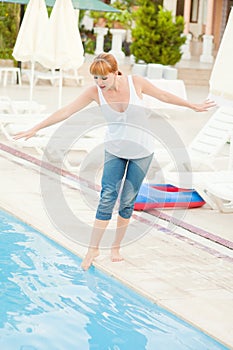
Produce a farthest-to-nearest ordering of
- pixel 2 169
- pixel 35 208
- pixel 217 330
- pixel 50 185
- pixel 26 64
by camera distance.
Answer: pixel 26 64 < pixel 2 169 < pixel 50 185 < pixel 35 208 < pixel 217 330

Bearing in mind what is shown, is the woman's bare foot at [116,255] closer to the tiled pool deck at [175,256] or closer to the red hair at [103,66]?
the tiled pool deck at [175,256]

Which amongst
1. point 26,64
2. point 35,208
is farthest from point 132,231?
point 26,64

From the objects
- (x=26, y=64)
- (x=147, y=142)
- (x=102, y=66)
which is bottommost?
(x=26, y=64)

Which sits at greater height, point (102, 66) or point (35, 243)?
point (102, 66)

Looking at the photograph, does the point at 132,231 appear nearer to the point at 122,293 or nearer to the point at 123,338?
the point at 122,293

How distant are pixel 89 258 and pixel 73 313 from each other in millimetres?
953

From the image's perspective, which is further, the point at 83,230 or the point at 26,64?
the point at 26,64

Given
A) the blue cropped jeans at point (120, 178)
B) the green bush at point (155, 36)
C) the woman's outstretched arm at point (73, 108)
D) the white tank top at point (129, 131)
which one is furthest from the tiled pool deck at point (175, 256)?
→ the green bush at point (155, 36)

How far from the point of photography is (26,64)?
26266 millimetres

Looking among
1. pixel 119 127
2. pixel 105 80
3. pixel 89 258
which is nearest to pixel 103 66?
pixel 105 80

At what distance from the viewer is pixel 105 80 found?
6.47 m

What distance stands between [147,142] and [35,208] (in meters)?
2.58

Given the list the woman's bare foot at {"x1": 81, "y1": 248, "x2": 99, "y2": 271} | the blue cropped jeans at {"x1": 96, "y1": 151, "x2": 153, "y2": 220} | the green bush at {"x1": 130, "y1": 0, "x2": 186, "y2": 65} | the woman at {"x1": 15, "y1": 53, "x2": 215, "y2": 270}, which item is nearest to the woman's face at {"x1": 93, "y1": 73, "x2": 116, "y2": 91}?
the woman at {"x1": 15, "y1": 53, "x2": 215, "y2": 270}

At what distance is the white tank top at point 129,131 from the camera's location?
21.7ft
